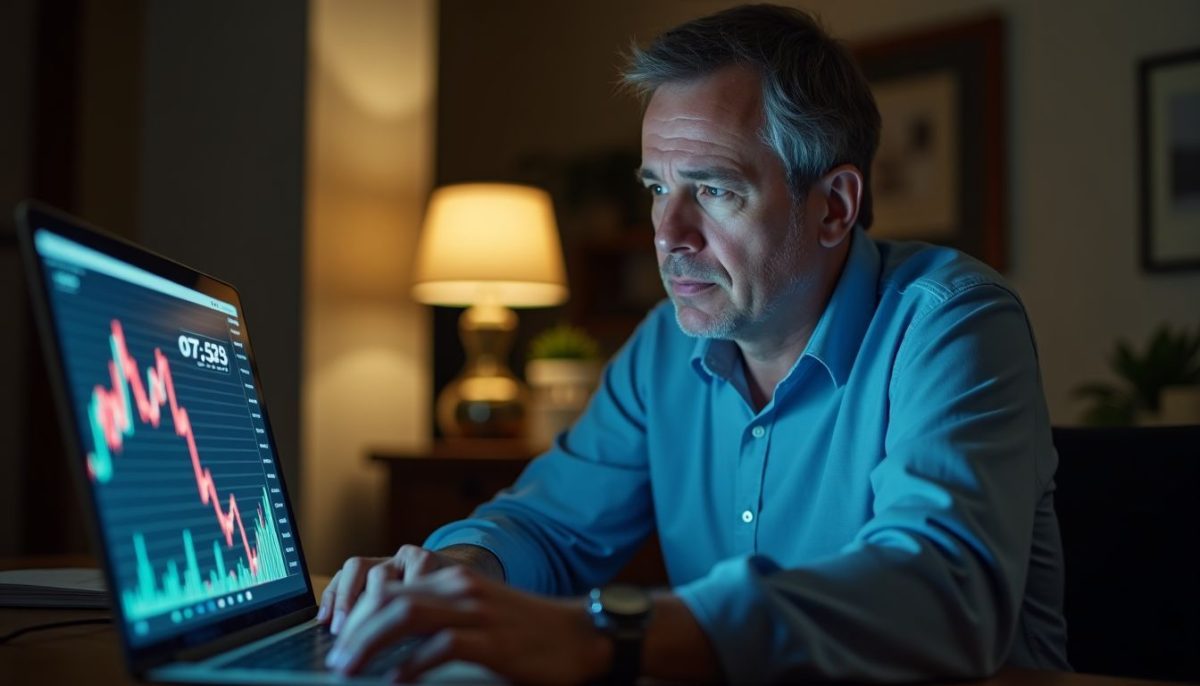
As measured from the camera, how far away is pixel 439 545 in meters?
1.19

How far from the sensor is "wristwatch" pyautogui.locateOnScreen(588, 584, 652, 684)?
69 centimetres

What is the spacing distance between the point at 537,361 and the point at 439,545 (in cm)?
174

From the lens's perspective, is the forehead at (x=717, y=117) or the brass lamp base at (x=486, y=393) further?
the brass lamp base at (x=486, y=393)

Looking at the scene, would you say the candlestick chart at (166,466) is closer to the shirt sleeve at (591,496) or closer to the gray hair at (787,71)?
the shirt sleeve at (591,496)

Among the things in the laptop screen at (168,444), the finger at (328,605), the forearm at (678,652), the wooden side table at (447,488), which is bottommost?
the wooden side table at (447,488)

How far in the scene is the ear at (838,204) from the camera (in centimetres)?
136

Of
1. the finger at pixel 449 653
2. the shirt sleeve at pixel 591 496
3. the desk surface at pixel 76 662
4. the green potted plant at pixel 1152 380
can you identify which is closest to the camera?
the finger at pixel 449 653

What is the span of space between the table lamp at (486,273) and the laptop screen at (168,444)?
1.83 m

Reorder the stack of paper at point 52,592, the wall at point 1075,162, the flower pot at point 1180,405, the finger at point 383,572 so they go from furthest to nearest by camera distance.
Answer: the wall at point 1075,162 → the flower pot at point 1180,405 → the stack of paper at point 52,592 → the finger at point 383,572

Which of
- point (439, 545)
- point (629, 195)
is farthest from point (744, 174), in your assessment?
point (629, 195)

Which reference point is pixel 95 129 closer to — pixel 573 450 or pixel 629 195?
pixel 629 195

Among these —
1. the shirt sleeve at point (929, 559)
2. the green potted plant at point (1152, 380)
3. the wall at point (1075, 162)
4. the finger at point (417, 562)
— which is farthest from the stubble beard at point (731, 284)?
the wall at point (1075, 162)

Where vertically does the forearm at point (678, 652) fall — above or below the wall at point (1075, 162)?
below

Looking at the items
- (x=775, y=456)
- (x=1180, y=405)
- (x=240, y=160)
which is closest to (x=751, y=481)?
(x=775, y=456)
